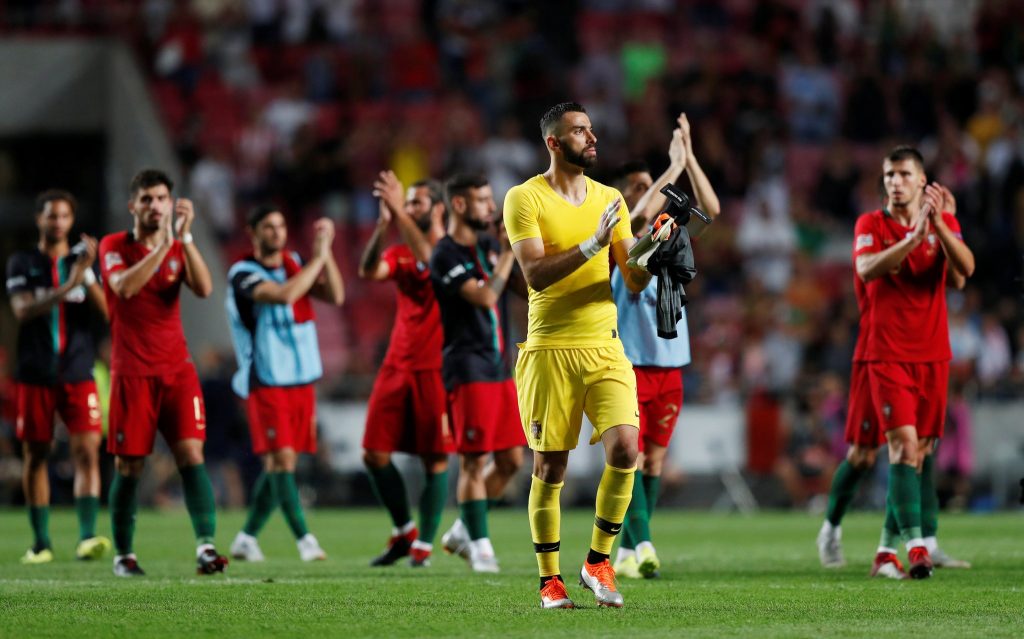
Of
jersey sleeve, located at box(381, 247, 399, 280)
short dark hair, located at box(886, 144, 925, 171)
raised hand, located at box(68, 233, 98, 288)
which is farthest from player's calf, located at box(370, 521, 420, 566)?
short dark hair, located at box(886, 144, 925, 171)

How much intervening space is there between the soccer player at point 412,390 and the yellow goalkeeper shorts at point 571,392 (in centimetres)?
313

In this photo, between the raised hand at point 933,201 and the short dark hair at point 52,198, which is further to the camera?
the short dark hair at point 52,198

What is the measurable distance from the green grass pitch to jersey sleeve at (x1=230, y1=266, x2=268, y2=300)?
79.2 inches

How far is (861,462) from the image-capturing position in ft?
36.7

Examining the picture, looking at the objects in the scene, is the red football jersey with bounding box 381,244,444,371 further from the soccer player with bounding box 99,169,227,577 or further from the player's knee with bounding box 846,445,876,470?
the player's knee with bounding box 846,445,876,470

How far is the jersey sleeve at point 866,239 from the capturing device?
1067 centimetres

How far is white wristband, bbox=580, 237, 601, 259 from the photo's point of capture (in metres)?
8.16

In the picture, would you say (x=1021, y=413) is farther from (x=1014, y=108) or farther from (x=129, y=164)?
(x=129, y=164)

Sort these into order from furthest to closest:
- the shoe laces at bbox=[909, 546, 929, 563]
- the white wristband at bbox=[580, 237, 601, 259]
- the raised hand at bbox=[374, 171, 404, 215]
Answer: the raised hand at bbox=[374, 171, 404, 215] < the shoe laces at bbox=[909, 546, 929, 563] < the white wristband at bbox=[580, 237, 601, 259]

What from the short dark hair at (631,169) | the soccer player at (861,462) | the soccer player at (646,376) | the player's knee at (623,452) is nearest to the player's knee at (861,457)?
the soccer player at (861,462)

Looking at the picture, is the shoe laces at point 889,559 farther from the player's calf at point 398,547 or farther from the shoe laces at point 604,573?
the player's calf at point 398,547

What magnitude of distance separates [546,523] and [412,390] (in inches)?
133

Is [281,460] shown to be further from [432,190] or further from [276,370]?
[432,190]

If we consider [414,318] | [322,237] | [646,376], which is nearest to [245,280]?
[322,237]
